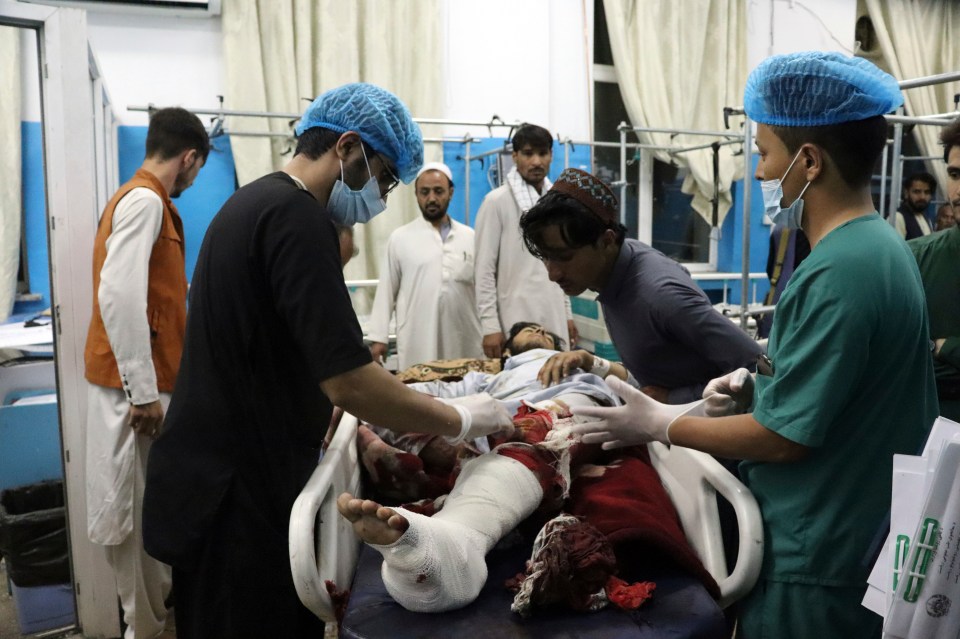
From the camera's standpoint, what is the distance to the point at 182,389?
4.19 ft

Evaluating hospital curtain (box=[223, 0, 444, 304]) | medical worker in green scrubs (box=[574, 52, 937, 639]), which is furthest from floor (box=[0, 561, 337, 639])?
hospital curtain (box=[223, 0, 444, 304])

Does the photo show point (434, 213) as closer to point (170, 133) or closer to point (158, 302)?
point (170, 133)

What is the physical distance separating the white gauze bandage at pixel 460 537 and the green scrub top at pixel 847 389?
468 millimetres

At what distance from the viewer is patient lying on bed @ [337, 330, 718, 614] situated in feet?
3.57

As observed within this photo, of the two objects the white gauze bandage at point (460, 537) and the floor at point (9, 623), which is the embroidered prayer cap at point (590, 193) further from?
the floor at point (9, 623)

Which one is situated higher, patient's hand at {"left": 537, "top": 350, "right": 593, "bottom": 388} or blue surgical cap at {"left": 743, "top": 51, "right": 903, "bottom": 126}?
blue surgical cap at {"left": 743, "top": 51, "right": 903, "bottom": 126}

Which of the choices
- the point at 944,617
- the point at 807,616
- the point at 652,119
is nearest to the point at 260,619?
the point at 807,616

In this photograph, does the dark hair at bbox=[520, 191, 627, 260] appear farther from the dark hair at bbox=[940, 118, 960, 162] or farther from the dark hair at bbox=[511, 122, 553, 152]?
the dark hair at bbox=[511, 122, 553, 152]

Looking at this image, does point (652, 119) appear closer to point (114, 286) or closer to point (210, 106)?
point (210, 106)

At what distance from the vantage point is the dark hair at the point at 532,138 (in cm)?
322

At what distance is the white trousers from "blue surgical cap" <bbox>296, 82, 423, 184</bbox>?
120cm

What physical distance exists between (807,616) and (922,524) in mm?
370

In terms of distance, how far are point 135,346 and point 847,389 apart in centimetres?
177

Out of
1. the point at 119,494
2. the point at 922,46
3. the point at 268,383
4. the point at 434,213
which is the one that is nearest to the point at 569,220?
the point at 268,383
